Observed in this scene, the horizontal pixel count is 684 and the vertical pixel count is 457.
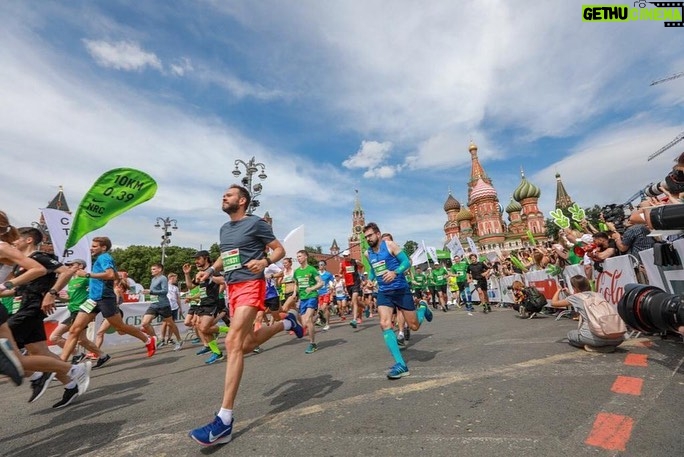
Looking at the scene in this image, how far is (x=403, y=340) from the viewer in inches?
246

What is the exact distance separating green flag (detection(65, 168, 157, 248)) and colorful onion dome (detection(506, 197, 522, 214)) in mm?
97145

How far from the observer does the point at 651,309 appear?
125 inches

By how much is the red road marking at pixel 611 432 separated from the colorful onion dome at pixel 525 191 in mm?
96191

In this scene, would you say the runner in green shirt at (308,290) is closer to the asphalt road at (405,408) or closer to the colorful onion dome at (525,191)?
the asphalt road at (405,408)

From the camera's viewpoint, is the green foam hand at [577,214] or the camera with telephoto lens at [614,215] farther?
the green foam hand at [577,214]

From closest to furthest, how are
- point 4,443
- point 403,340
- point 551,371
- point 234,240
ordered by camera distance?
point 4,443 → point 234,240 → point 551,371 → point 403,340

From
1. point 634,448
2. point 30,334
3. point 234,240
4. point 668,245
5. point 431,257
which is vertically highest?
point 431,257

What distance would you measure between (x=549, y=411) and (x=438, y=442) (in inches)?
38.6

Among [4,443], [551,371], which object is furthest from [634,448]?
[4,443]

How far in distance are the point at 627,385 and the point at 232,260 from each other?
3.66 meters

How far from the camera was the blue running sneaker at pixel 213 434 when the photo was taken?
2.43 metres

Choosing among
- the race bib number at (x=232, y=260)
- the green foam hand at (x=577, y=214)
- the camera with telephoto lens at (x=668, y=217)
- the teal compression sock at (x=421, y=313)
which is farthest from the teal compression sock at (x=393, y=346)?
the green foam hand at (x=577, y=214)

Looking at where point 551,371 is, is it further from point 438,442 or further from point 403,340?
point 403,340

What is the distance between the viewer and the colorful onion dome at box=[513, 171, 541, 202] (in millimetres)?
87250
